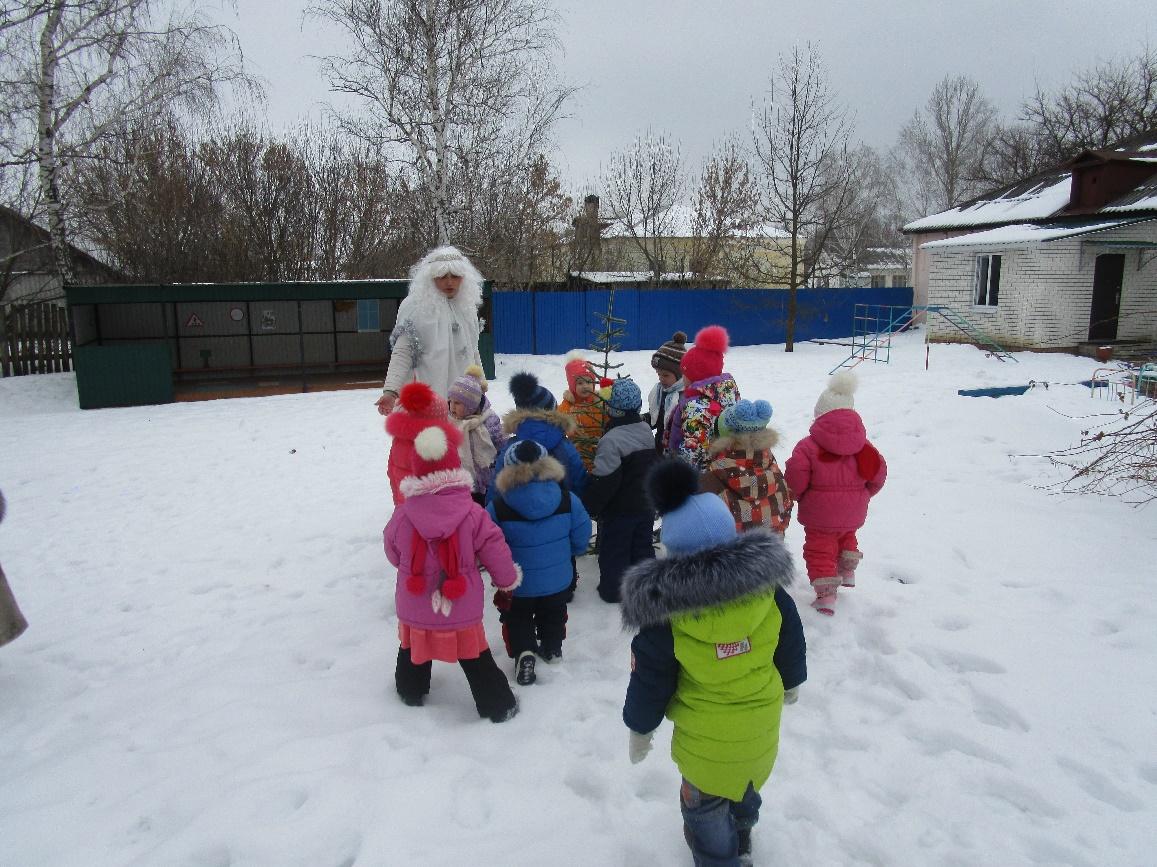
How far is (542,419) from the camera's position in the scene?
4031 millimetres

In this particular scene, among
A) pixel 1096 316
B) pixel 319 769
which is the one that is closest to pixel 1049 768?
pixel 319 769

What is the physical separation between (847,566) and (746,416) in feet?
4.07

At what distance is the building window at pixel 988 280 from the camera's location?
64.0ft

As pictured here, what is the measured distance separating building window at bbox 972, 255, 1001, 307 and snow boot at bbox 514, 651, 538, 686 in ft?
65.5

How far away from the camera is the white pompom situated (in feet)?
9.88

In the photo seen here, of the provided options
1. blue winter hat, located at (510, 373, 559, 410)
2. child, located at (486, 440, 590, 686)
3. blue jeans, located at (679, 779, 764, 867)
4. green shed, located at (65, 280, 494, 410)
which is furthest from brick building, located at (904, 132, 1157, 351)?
blue jeans, located at (679, 779, 764, 867)

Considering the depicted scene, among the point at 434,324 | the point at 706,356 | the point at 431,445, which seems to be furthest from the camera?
the point at 434,324

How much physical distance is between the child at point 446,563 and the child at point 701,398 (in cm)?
157

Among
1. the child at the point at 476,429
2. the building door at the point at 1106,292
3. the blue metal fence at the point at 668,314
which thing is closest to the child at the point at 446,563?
the child at the point at 476,429

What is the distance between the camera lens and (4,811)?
270cm

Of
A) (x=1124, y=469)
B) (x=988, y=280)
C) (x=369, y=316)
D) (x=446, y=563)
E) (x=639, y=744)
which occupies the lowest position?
(x=639, y=744)

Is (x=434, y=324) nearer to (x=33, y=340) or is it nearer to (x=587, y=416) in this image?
(x=587, y=416)

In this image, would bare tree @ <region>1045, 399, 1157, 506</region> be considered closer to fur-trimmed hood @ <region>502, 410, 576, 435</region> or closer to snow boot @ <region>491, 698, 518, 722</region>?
fur-trimmed hood @ <region>502, 410, 576, 435</region>

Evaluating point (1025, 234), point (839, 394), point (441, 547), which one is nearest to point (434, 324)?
point (441, 547)
